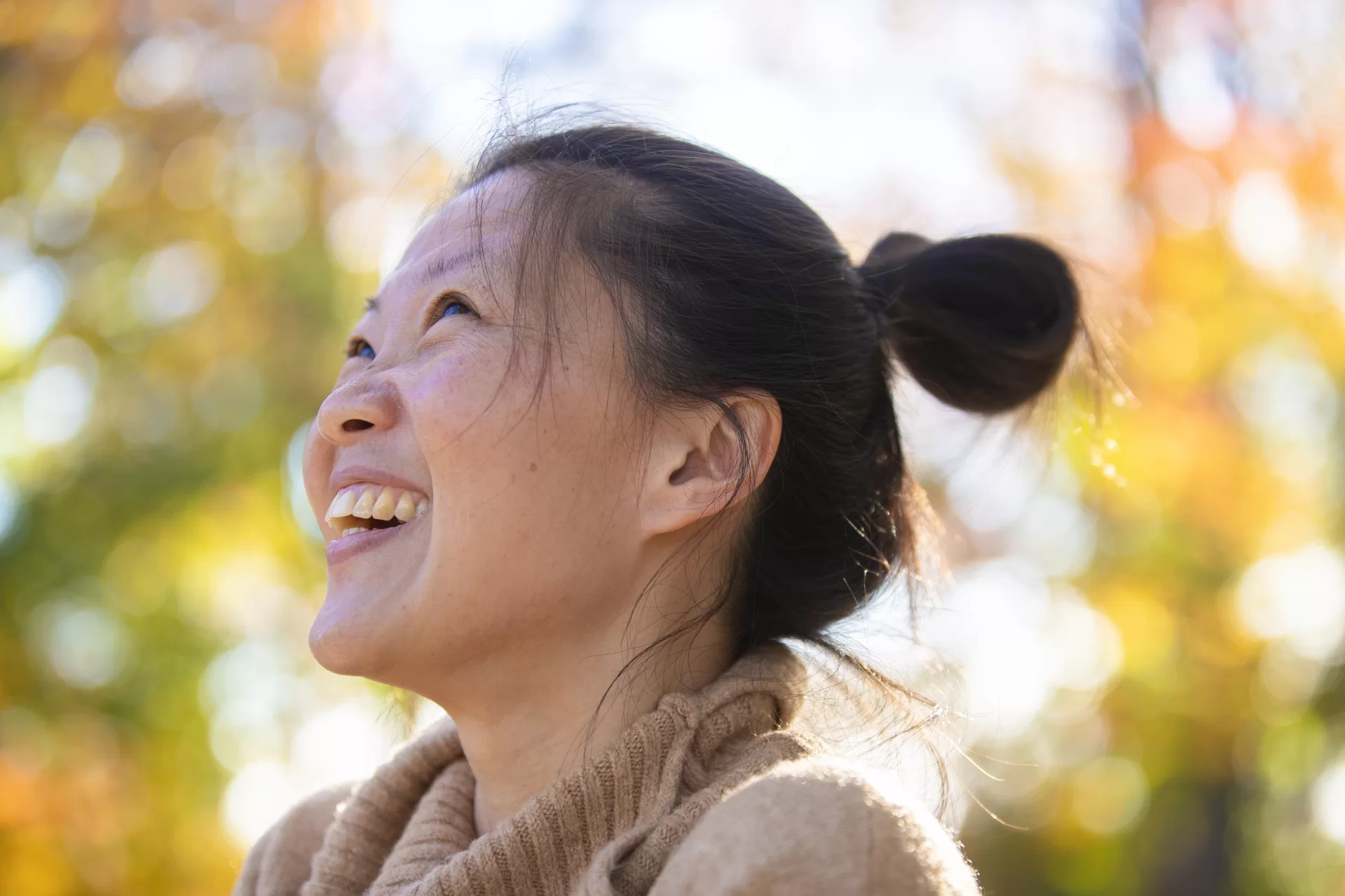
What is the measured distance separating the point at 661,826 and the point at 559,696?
0.34 meters

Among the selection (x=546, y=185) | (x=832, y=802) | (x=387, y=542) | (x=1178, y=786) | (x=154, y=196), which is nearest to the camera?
(x=832, y=802)

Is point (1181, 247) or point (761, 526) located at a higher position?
point (761, 526)

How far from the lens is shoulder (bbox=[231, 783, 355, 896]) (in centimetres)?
216

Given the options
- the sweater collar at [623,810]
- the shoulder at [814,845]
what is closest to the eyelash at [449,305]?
the sweater collar at [623,810]

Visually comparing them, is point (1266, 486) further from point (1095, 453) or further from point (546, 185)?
point (546, 185)

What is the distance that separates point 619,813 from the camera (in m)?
1.65

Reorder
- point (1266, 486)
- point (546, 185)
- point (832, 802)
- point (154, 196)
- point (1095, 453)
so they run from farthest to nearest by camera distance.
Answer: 1. point (1266, 486)
2. point (154, 196)
3. point (1095, 453)
4. point (546, 185)
5. point (832, 802)

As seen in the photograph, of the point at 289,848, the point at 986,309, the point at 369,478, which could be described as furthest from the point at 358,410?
the point at 986,309

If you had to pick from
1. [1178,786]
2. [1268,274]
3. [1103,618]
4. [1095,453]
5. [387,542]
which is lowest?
[1178,786]

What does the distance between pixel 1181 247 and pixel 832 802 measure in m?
5.47

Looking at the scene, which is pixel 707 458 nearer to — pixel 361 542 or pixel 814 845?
pixel 361 542

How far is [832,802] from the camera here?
1380mm

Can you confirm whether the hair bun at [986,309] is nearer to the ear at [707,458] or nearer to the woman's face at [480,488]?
the ear at [707,458]

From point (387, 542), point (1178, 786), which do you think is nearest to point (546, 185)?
point (387, 542)
